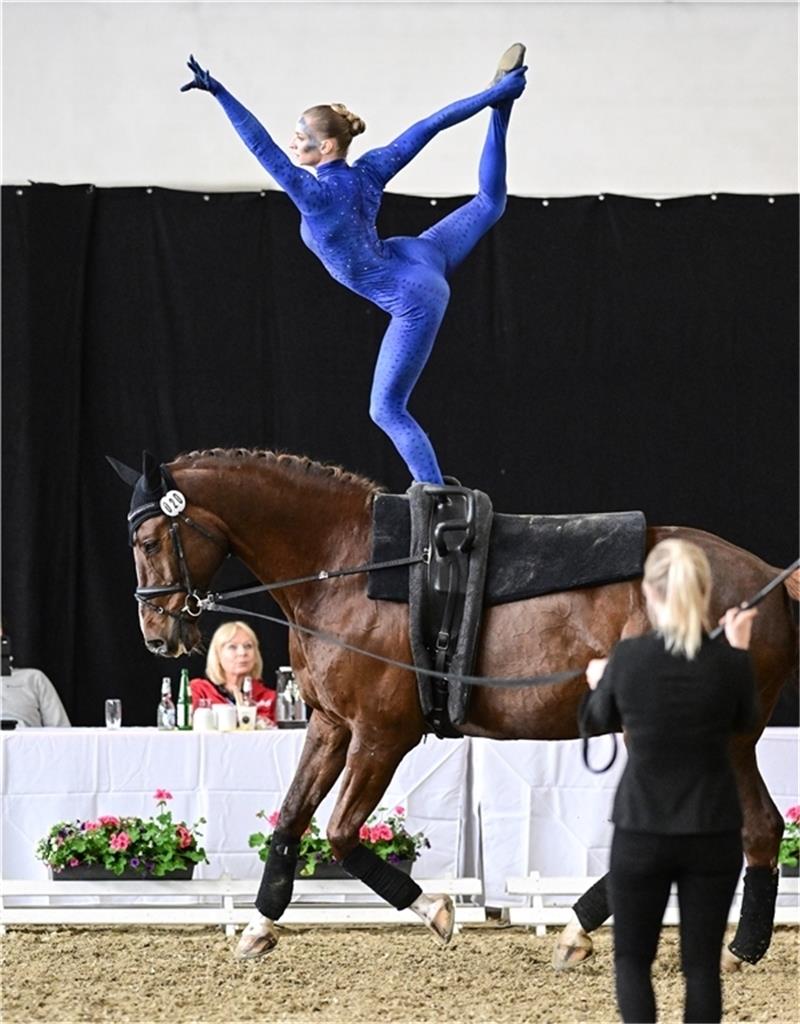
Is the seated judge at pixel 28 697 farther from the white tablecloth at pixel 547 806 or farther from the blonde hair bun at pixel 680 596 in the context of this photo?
the blonde hair bun at pixel 680 596

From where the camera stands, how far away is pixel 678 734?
2887 millimetres

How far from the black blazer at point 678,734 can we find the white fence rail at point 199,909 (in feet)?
9.57

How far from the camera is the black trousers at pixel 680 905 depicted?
287cm

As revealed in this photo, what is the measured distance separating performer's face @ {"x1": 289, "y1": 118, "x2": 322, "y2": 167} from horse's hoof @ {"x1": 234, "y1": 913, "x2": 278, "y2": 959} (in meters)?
2.26

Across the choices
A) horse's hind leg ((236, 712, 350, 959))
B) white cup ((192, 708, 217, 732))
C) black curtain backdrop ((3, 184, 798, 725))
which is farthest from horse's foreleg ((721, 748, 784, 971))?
black curtain backdrop ((3, 184, 798, 725))

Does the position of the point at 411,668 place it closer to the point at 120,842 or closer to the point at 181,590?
the point at 181,590

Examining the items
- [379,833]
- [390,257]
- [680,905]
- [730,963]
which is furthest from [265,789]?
[680,905]

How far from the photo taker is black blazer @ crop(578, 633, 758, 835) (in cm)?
288

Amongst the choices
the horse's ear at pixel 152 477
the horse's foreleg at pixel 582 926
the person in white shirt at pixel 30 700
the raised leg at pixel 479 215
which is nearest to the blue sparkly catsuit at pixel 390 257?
the raised leg at pixel 479 215

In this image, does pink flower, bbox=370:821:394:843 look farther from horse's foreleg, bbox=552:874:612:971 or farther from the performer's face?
the performer's face

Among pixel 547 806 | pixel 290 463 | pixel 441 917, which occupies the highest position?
pixel 290 463

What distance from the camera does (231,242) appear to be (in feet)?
27.1

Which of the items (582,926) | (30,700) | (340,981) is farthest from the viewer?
(30,700)

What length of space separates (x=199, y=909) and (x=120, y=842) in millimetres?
403
